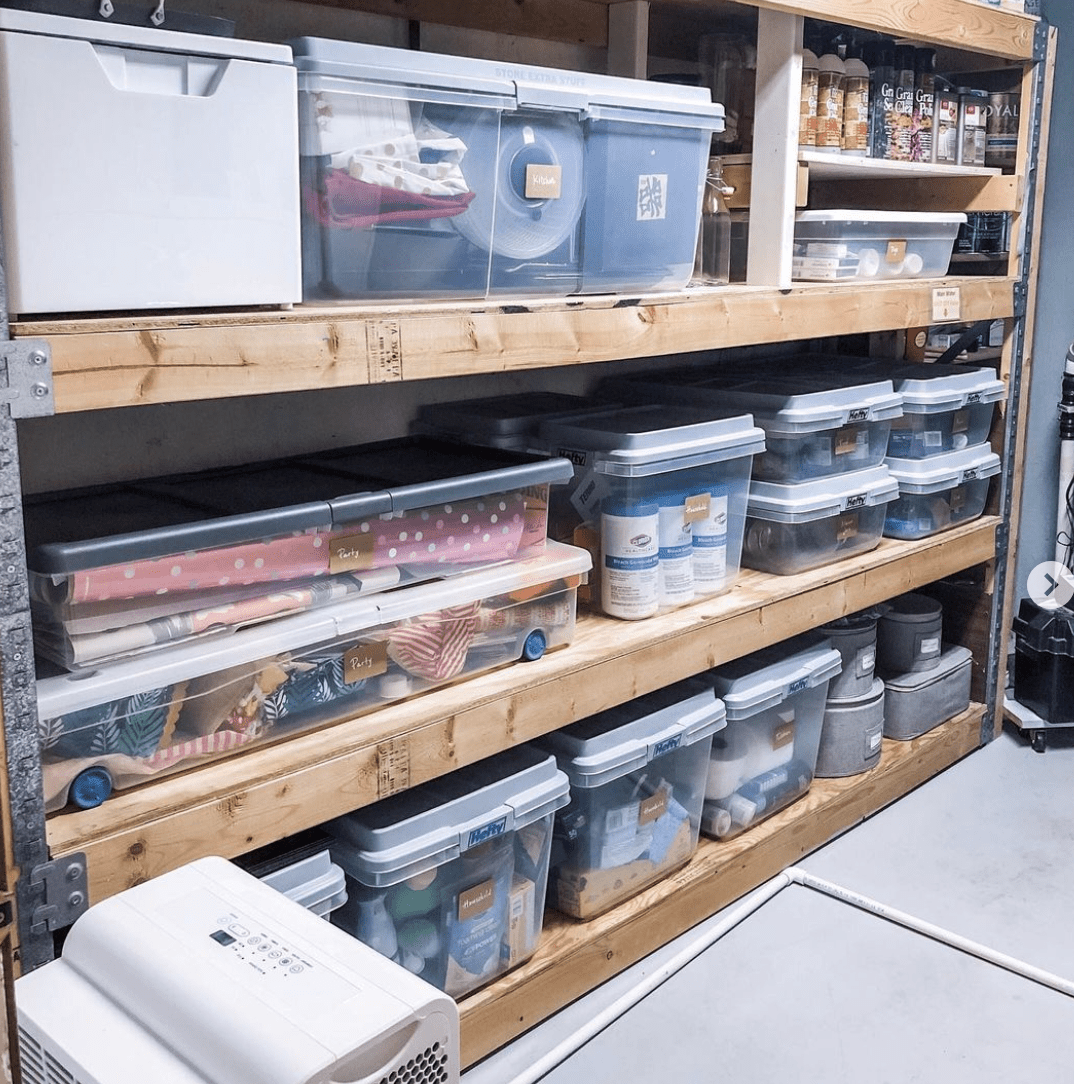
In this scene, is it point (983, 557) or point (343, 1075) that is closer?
point (343, 1075)

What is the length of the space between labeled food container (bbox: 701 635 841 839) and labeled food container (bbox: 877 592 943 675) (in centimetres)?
42

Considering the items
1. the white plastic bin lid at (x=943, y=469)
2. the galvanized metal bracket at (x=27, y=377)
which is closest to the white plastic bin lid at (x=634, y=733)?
the white plastic bin lid at (x=943, y=469)

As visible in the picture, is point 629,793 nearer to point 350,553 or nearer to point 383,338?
point 350,553

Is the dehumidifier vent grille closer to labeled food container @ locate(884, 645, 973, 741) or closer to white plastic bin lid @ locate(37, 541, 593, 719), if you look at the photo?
white plastic bin lid @ locate(37, 541, 593, 719)

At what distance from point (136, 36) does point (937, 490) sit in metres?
2.13

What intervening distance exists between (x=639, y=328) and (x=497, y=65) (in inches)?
17.8

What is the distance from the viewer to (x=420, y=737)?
5.68 ft

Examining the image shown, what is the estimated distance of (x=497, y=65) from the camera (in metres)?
1.69

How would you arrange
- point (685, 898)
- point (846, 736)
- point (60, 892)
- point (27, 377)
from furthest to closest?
point (846, 736) → point (685, 898) → point (60, 892) → point (27, 377)

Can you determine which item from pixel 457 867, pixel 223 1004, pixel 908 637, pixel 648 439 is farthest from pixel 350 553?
pixel 908 637

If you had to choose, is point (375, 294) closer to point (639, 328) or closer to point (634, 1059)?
point (639, 328)

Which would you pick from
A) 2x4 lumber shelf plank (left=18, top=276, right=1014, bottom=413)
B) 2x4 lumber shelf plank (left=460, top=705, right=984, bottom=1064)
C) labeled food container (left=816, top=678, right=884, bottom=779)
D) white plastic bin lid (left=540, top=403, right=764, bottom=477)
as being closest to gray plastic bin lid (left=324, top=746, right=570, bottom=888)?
2x4 lumber shelf plank (left=460, top=705, right=984, bottom=1064)

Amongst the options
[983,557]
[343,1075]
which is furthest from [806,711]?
[343,1075]

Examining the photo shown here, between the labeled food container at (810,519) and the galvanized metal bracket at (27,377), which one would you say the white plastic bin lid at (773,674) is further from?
the galvanized metal bracket at (27,377)
